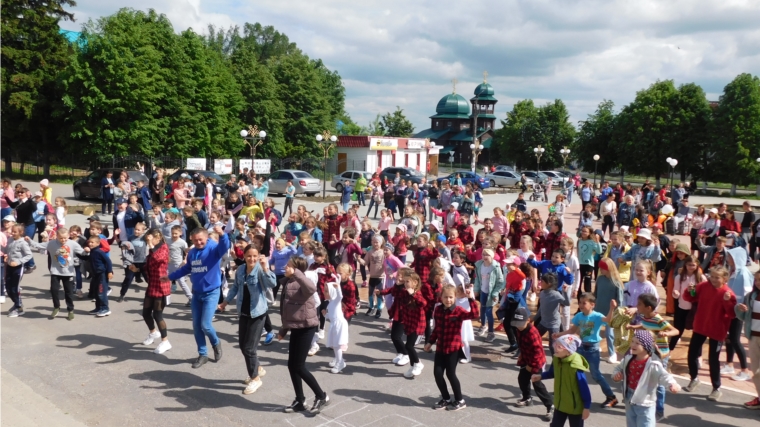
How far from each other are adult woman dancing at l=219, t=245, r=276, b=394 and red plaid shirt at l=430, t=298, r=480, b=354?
200 cm

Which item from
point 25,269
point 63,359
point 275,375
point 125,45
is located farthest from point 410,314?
point 125,45

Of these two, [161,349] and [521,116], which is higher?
[521,116]

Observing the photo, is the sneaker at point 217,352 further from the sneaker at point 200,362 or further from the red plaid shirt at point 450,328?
the red plaid shirt at point 450,328

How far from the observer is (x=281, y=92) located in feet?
170

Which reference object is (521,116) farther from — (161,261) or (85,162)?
(161,261)

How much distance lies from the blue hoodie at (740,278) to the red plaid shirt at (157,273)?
764 centimetres

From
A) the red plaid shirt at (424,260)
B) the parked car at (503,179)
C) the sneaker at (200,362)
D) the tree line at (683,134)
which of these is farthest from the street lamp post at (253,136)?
the tree line at (683,134)

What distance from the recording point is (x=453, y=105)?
90.1 meters

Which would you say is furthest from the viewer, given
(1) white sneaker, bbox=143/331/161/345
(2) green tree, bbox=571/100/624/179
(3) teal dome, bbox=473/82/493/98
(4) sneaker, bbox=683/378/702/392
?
(3) teal dome, bbox=473/82/493/98

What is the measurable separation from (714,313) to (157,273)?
23.4 feet

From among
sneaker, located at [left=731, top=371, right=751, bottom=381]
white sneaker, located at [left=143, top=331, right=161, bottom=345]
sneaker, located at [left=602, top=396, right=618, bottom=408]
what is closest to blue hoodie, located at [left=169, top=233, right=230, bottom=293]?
white sneaker, located at [left=143, top=331, right=161, bottom=345]

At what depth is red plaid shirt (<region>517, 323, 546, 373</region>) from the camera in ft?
20.7

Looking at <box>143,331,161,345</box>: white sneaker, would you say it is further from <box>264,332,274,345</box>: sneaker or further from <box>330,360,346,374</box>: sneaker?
<box>330,360,346,374</box>: sneaker

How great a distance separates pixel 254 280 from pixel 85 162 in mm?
Result: 37137
